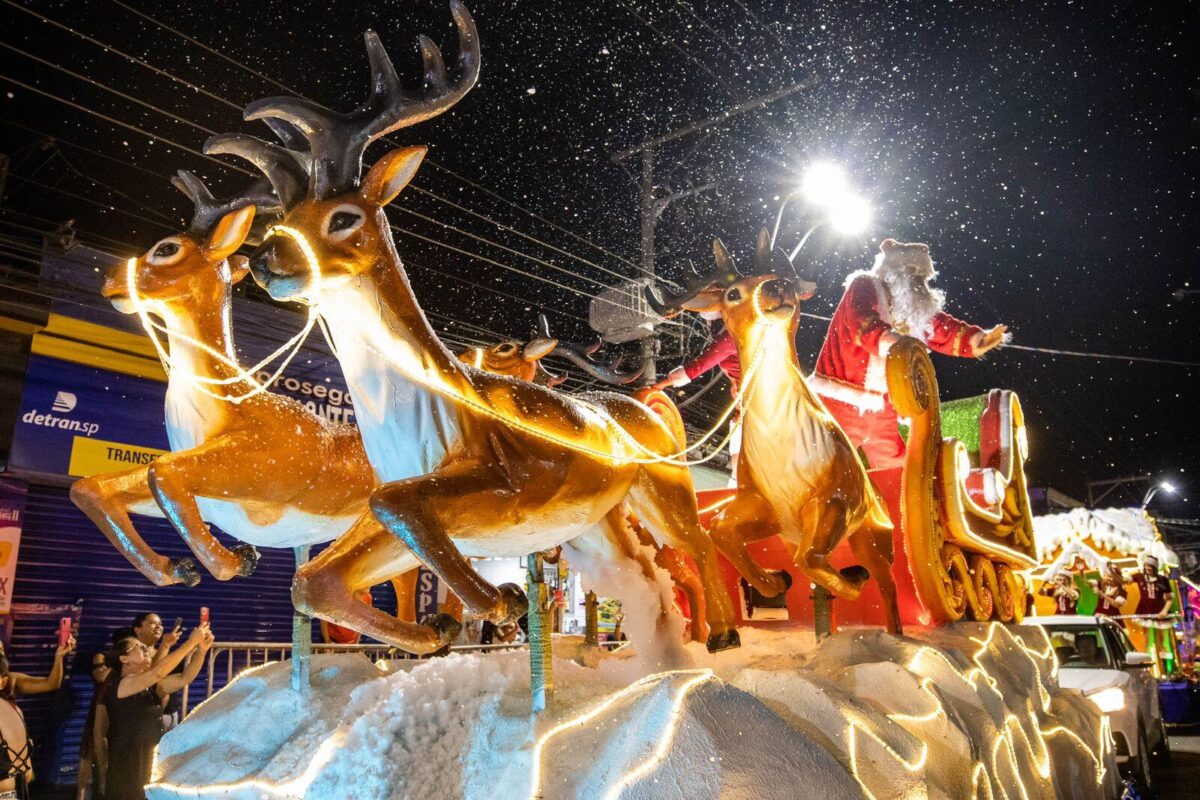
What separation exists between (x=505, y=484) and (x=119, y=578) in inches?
281

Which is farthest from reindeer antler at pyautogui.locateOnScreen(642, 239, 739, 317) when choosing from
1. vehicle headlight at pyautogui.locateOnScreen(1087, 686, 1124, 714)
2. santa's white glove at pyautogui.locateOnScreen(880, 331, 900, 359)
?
vehicle headlight at pyautogui.locateOnScreen(1087, 686, 1124, 714)

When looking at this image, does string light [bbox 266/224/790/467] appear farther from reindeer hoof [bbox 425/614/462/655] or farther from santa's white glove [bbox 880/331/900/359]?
santa's white glove [bbox 880/331/900/359]

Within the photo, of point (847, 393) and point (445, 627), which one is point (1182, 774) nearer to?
point (847, 393)

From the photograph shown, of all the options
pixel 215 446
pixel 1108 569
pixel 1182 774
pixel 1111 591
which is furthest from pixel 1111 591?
pixel 215 446

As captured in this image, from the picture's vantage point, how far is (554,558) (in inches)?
177

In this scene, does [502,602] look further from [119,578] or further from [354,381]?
[119,578]

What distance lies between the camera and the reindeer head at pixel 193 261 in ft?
12.0

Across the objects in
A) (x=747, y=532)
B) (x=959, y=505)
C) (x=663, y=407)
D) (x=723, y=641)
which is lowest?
(x=723, y=641)

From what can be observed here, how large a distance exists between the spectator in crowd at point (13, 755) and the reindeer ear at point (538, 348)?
A: 3030 mm

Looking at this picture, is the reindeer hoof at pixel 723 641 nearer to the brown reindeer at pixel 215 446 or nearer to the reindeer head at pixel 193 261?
the brown reindeer at pixel 215 446

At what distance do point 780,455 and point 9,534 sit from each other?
7.09m

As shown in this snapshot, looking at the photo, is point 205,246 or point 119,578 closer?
point 205,246

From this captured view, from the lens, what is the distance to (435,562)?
251 cm

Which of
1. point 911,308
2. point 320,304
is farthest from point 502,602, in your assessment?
point 911,308
